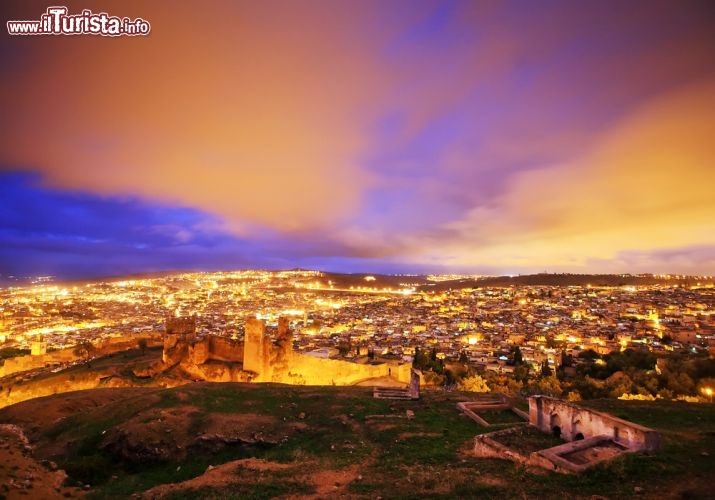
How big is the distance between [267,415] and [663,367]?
26.5 meters

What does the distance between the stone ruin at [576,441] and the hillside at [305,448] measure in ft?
1.36

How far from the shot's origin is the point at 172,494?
10359 mm

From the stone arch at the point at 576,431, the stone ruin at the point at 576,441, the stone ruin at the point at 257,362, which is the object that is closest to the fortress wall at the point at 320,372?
the stone ruin at the point at 257,362

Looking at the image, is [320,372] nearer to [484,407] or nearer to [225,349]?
[225,349]

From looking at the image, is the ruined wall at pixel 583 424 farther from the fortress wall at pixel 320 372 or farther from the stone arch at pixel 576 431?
the fortress wall at pixel 320 372

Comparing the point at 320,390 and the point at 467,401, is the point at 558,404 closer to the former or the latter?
the point at 467,401

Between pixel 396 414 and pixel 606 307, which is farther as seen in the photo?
pixel 606 307

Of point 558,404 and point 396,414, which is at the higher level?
point 558,404

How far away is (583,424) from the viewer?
42.8 feet

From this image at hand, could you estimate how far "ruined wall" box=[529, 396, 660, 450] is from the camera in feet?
36.0

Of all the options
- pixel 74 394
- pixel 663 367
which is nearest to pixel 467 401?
pixel 663 367

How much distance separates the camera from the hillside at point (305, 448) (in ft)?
31.8

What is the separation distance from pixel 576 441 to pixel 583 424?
143 cm

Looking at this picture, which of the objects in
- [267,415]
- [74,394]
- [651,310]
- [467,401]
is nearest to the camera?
[267,415]
